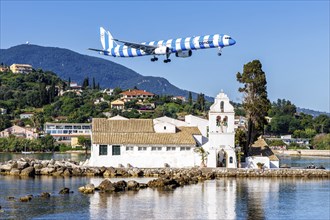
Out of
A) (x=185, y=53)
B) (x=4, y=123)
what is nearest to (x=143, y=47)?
(x=185, y=53)

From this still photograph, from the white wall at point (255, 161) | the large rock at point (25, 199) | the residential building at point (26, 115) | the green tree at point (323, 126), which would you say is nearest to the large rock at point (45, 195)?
the large rock at point (25, 199)

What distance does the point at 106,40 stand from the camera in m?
68.1

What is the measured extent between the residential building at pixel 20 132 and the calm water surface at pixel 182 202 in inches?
3169

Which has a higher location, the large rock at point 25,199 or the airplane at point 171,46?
the airplane at point 171,46

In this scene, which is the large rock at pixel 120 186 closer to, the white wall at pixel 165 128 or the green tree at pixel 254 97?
the white wall at pixel 165 128

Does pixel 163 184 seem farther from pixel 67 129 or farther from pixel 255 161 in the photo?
pixel 67 129

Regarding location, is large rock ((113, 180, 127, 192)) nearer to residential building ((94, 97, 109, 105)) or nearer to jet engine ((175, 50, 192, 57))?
jet engine ((175, 50, 192, 57))

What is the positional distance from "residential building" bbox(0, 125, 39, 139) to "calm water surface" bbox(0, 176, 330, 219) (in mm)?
80496

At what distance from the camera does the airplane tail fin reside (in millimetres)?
65806

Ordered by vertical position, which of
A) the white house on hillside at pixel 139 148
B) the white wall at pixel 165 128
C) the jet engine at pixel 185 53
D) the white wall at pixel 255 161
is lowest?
the white wall at pixel 255 161

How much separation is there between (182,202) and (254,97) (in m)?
25.6

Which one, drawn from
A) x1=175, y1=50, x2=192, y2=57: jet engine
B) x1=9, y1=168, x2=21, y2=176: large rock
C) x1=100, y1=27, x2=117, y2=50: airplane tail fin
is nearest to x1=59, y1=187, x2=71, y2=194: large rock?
x1=9, y1=168, x2=21, y2=176: large rock

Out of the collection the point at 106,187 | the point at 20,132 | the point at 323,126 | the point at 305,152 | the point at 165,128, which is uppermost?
the point at 323,126

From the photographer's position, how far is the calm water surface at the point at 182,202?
36688 millimetres
